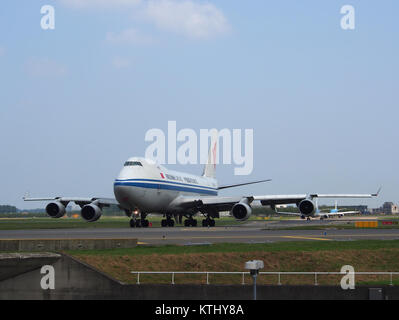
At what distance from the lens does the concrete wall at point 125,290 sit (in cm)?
2534

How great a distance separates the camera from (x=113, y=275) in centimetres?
2853

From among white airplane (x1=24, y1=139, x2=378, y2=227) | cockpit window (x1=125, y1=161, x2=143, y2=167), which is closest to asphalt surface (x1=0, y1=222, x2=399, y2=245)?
white airplane (x1=24, y1=139, x2=378, y2=227)

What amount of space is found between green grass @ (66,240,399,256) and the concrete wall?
4.74m

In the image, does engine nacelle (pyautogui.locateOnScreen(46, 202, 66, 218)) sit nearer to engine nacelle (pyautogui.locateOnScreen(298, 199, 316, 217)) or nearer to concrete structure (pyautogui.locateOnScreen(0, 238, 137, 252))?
engine nacelle (pyautogui.locateOnScreen(298, 199, 316, 217))

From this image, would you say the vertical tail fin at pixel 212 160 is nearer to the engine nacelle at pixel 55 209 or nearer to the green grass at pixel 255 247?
the engine nacelle at pixel 55 209

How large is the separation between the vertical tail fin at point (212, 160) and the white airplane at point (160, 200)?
648 inches

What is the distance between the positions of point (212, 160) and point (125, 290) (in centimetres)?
6416

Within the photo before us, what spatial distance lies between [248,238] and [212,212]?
25237 mm

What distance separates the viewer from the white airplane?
189 ft

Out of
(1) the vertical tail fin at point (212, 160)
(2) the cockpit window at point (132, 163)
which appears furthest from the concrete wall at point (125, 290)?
(1) the vertical tail fin at point (212, 160)

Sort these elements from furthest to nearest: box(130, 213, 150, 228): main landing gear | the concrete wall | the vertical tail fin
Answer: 1. the vertical tail fin
2. box(130, 213, 150, 228): main landing gear
3. the concrete wall

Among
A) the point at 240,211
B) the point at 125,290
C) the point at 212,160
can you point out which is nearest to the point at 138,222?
the point at 240,211

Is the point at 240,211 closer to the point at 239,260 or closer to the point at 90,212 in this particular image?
the point at 90,212
